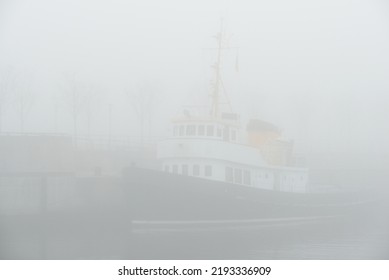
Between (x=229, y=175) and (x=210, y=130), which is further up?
(x=210, y=130)

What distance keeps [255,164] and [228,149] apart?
1.88 meters

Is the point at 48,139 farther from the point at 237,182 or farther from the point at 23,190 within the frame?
the point at 237,182

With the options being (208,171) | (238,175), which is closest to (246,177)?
(238,175)

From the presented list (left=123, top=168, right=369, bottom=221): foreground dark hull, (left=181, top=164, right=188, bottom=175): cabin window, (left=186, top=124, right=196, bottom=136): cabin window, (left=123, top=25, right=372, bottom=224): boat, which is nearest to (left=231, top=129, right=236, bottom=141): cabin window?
(left=123, top=25, right=372, bottom=224): boat

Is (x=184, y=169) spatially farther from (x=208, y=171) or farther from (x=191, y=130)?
(x=191, y=130)

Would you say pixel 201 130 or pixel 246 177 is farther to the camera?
pixel 246 177

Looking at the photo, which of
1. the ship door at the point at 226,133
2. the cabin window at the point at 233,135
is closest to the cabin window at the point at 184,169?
the ship door at the point at 226,133

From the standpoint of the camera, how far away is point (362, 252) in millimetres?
17391

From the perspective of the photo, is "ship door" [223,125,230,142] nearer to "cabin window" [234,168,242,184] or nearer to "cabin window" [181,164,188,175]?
"cabin window" [234,168,242,184]

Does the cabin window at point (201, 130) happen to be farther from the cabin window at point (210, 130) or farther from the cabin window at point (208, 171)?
the cabin window at point (208, 171)

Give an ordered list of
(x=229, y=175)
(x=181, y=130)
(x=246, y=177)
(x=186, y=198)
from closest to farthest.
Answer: (x=186, y=198)
(x=181, y=130)
(x=229, y=175)
(x=246, y=177)

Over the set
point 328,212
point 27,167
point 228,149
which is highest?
point 228,149

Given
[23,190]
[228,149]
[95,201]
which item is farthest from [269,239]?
[23,190]

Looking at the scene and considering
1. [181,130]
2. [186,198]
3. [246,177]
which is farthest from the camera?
[246,177]
